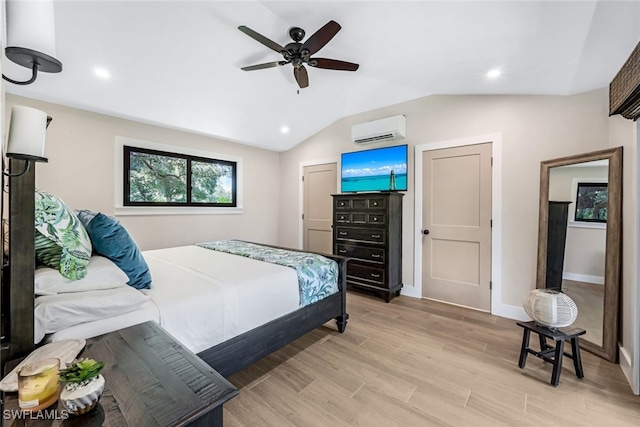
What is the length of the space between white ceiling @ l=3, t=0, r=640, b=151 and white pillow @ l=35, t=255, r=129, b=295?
203 cm

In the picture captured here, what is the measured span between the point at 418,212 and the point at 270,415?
2.89 m

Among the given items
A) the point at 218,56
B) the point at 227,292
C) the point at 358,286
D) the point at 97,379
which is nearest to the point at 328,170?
the point at 358,286

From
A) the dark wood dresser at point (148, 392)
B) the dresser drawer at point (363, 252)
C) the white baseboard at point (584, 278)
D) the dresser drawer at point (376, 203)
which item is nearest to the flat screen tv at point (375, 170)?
the dresser drawer at point (376, 203)

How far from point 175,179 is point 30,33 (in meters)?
3.23

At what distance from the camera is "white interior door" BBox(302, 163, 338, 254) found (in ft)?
15.3

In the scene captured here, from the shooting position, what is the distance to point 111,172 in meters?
3.36

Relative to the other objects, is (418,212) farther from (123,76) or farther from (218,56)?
(123,76)

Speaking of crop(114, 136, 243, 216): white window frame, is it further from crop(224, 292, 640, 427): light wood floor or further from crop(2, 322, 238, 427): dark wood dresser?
crop(2, 322, 238, 427): dark wood dresser

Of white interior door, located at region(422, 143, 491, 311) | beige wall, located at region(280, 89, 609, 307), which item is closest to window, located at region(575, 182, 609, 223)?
beige wall, located at region(280, 89, 609, 307)

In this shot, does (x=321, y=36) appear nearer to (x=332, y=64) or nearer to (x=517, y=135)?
(x=332, y=64)

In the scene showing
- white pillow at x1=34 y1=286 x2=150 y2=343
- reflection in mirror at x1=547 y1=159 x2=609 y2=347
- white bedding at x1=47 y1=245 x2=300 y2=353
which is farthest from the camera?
reflection in mirror at x1=547 y1=159 x2=609 y2=347

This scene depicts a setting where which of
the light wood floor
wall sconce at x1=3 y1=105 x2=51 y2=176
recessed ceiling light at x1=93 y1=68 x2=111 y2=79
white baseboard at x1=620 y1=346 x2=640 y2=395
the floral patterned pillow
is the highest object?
recessed ceiling light at x1=93 y1=68 x2=111 y2=79

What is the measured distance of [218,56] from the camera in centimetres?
283

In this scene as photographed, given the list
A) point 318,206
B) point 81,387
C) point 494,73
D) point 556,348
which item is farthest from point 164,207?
point 556,348
